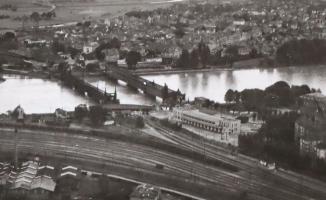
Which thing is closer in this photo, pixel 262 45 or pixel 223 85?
pixel 223 85

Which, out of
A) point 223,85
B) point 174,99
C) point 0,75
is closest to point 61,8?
point 0,75

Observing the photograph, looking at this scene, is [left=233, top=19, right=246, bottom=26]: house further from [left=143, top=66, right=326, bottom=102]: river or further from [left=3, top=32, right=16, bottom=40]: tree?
[left=3, top=32, right=16, bottom=40]: tree

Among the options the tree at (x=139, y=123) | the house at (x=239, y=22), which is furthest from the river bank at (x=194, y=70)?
the house at (x=239, y=22)

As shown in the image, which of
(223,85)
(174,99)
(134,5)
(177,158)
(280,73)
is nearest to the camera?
(177,158)

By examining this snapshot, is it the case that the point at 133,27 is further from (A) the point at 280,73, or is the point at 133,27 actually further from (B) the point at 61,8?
(A) the point at 280,73

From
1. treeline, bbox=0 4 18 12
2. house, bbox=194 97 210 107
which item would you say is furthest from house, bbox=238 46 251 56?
treeline, bbox=0 4 18 12

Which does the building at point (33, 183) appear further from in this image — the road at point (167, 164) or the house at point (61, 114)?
the house at point (61, 114)

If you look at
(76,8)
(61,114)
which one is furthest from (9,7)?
(61,114)
